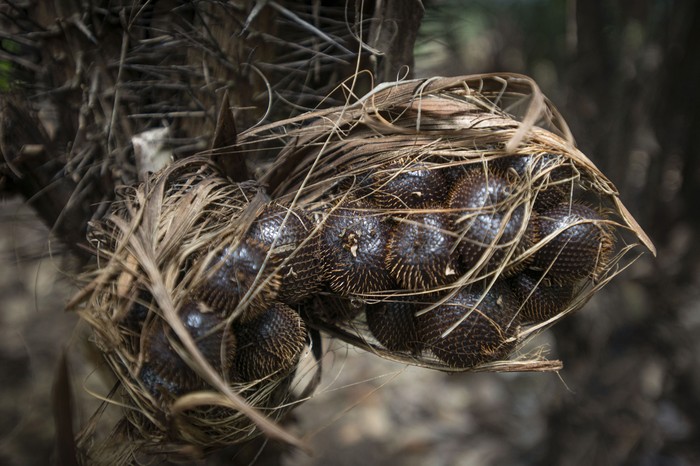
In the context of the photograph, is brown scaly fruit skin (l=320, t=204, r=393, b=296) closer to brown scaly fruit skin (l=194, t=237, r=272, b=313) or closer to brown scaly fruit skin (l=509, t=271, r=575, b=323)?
brown scaly fruit skin (l=194, t=237, r=272, b=313)

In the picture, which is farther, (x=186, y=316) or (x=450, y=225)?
(x=450, y=225)

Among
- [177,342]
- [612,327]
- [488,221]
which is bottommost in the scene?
[612,327]

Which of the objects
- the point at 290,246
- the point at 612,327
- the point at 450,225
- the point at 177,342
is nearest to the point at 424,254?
the point at 450,225

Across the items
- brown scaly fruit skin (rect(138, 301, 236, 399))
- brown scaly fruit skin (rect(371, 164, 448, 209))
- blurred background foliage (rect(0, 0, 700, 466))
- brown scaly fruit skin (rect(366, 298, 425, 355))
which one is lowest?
blurred background foliage (rect(0, 0, 700, 466))

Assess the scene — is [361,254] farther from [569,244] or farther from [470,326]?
[569,244]

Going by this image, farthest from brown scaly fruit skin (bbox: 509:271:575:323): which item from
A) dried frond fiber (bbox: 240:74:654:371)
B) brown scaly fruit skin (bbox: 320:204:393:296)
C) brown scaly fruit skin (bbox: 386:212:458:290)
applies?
brown scaly fruit skin (bbox: 320:204:393:296)

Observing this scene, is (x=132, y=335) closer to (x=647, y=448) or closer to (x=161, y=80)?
(x=161, y=80)
